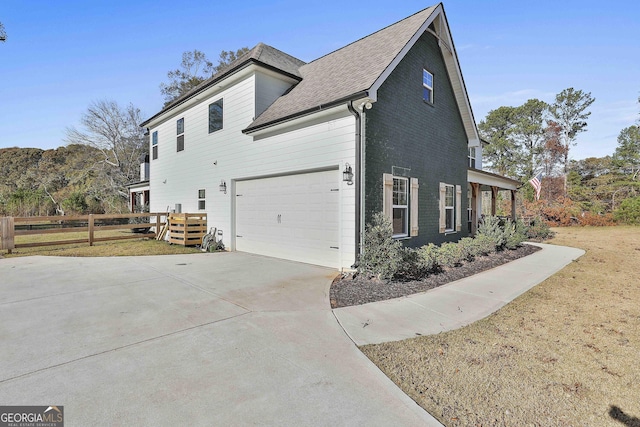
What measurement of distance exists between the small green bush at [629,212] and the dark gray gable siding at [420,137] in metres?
17.9

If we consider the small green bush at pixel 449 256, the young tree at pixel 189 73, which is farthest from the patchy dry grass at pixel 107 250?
the young tree at pixel 189 73

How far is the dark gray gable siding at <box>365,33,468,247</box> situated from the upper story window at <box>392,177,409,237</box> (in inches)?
14.5

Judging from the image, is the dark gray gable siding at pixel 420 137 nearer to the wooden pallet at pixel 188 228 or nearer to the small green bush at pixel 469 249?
the small green bush at pixel 469 249

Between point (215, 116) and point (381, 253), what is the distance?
885 centimetres

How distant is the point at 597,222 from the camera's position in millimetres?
20922

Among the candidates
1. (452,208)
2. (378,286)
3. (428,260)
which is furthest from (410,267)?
(452,208)

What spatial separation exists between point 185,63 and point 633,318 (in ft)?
114

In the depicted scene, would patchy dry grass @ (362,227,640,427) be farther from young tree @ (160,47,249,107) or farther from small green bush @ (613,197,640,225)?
young tree @ (160,47,249,107)

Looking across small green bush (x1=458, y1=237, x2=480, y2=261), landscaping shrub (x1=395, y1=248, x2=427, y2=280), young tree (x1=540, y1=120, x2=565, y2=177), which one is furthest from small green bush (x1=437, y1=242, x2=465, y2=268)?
young tree (x1=540, y1=120, x2=565, y2=177)

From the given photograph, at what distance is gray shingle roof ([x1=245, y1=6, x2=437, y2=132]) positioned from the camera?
7.25 meters

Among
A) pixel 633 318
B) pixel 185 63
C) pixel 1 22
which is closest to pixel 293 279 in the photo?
pixel 633 318

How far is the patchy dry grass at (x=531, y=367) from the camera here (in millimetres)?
2232

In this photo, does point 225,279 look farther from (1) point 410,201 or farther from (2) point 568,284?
(2) point 568,284

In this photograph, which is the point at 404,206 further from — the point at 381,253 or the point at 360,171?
the point at 381,253
